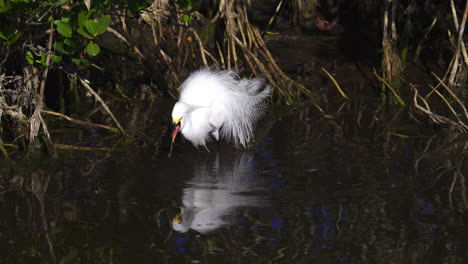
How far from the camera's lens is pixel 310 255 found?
13.6 feet

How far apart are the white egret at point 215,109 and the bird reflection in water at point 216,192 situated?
24cm

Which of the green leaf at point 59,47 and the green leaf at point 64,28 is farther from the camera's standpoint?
the green leaf at point 59,47

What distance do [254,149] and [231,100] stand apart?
472mm

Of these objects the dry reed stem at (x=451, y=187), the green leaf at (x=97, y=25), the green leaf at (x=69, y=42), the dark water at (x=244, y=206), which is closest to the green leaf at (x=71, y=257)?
the dark water at (x=244, y=206)

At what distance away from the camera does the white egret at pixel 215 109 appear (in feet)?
20.2

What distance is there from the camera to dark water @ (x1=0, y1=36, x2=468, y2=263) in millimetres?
4250

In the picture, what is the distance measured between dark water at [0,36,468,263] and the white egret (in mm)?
156

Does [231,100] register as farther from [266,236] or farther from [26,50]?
[266,236]

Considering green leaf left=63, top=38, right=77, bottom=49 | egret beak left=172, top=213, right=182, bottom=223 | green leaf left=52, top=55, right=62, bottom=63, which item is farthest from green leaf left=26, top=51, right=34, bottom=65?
egret beak left=172, top=213, right=182, bottom=223

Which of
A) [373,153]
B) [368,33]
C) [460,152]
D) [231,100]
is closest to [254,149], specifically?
[231,100]

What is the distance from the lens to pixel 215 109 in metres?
6.32

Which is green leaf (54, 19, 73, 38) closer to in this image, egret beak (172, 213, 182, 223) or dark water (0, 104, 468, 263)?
dark water (0, 104, 468, 263)

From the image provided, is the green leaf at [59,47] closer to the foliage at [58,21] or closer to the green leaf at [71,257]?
the foliage at [58,21]

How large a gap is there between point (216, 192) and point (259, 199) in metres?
0.34
